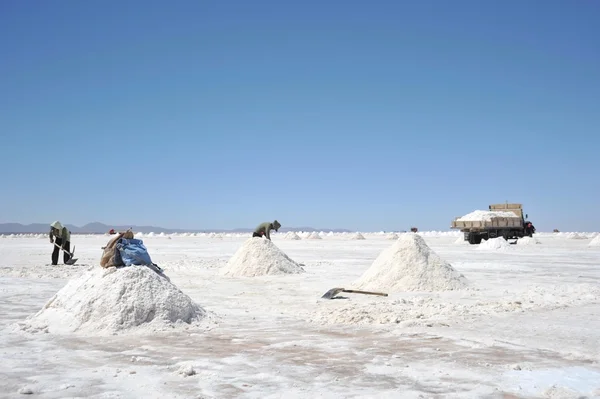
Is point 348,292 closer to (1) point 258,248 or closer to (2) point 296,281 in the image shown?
(2) point 296,281

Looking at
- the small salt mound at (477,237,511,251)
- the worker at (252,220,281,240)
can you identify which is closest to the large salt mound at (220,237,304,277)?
the worker at (252,220,281,240)

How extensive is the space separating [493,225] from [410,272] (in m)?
20.1

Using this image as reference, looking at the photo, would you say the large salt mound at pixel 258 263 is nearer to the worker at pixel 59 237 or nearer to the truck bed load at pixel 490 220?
the worker at pixel 59 237

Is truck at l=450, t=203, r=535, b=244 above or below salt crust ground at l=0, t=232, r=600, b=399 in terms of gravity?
above

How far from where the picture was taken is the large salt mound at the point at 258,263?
13.6 m

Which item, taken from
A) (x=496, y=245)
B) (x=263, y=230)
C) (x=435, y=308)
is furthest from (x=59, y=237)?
(x=496, y=245)

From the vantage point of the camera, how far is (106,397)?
152 inches

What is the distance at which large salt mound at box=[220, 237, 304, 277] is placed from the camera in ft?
44.5

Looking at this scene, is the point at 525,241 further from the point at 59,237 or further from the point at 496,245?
the point at 59,237

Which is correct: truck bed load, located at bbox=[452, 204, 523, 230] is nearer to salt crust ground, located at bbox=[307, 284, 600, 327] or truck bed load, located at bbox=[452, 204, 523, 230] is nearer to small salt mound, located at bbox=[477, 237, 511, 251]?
small salt mound, located at bbox=[477, 237, 511, 251]

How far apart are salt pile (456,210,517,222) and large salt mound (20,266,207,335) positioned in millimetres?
24996

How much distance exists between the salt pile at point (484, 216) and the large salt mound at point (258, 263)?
18.1 meters

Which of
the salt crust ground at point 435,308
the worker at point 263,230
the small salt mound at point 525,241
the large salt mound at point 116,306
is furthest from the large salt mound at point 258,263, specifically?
the small salt mound at point 525,241

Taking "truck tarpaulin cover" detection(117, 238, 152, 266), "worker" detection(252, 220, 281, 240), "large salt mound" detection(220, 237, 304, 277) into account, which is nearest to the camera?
"truck tarpaulin cover" detection(117, 238, 152, 266)
